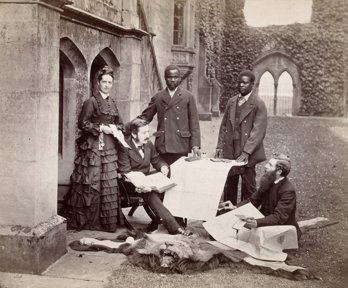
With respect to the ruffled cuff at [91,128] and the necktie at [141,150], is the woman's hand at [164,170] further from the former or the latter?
the ruffled cuff at [91,128]

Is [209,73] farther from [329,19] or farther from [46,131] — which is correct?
[46,131]

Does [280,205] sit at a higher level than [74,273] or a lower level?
higher

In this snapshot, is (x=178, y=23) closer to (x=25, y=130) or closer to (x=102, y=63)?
(x=102, y=63)

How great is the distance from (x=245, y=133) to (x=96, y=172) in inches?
77.4

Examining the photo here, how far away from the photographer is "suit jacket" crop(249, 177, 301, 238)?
536 centimetres

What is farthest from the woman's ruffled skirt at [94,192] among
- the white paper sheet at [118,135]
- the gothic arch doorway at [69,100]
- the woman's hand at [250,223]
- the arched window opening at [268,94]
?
the arched window opening at [268,94]

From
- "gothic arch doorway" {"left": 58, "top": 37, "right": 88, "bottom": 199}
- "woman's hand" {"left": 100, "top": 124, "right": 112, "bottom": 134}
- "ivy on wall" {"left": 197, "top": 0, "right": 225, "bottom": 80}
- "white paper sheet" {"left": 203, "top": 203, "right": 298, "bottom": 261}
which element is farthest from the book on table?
"ivy on wall" {"left": 197, "top": 0, "right": 225, "bottom": 80}

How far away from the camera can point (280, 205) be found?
17.8ft

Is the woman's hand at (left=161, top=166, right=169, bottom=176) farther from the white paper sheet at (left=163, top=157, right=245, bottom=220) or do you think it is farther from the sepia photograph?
the white paper sheet at (left=163, top=157, right=245, bottom=220)

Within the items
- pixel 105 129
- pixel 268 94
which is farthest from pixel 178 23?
pixel 268 94

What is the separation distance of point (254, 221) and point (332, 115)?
22.2 meters

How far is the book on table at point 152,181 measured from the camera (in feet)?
19.1

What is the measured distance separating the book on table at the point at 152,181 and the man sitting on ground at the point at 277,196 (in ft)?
3.47

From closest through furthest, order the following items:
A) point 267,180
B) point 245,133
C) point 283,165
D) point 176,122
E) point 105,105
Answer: point 283,165 < point 267,180 < point 105,105 < point 245,133 < point 176,122
